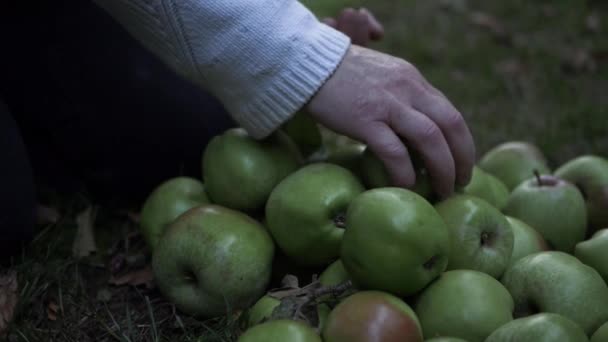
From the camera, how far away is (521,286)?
1491mm

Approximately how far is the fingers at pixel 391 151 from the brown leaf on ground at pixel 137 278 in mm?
711

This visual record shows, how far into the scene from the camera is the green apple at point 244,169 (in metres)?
1.72

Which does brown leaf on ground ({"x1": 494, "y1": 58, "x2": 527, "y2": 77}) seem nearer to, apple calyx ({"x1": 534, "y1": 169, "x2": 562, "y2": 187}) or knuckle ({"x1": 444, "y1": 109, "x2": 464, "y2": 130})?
apple calyx ({"x1": 534, "y1": 169, "x2": 562, "y2": 187})

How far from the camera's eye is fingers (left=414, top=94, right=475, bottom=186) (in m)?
1.54

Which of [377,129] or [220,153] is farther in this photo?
[220,153]

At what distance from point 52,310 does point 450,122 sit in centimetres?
108

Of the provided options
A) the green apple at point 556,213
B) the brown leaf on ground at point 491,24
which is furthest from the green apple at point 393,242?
Answer: the brown leaf on ground at point 491,24

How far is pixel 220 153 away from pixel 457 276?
0.68 meters

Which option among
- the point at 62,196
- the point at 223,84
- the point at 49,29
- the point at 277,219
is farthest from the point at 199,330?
the point at 49,29

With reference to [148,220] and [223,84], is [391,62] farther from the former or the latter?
[148,220]

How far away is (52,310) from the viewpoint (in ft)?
5.72

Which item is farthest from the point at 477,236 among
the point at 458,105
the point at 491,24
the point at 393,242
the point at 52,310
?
the point at 491,24

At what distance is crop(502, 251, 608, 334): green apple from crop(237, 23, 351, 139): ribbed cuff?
61 cm

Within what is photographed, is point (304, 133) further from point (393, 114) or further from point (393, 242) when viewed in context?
→ point (393, 242)
